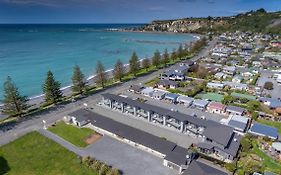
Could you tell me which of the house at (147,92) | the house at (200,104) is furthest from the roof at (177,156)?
the house at (147,92)

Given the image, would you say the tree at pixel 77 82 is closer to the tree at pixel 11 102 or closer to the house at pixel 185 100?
the tree at pixel 11 102

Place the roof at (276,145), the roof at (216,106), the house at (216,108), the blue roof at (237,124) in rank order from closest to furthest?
the roof at (276,145) → the blue roof at (237,124) → the house at (216,108) → the roof at (216,106)

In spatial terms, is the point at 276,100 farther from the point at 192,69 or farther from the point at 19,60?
the point at 19,60

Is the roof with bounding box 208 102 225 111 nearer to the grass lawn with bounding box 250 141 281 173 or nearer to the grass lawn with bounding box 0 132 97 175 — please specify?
the grass lawn with bounding box 250 141 281 173

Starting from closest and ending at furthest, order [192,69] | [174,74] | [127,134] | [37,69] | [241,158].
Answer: [241,158], [127,134], [174,74], [192,69], [37,69]

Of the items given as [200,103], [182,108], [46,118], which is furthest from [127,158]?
[200,103]

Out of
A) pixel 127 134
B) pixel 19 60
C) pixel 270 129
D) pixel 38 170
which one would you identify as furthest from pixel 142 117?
pixel 19 60

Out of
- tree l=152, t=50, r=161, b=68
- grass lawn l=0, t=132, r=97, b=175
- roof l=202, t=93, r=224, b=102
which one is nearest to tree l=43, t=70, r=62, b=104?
grass lawn l=0, t=132, r=97, b=175
